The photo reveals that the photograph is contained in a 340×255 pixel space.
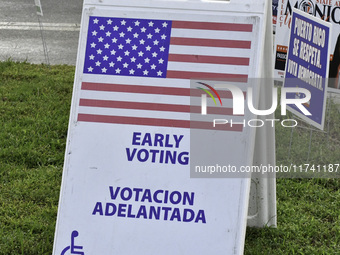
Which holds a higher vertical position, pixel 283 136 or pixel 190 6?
pixel 190 6

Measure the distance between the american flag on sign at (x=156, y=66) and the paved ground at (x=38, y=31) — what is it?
5.62 metres

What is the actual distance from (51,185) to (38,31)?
6173mm

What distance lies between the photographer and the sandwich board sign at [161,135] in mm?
4035

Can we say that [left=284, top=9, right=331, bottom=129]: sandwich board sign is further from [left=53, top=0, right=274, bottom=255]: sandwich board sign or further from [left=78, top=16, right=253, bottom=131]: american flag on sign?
[left=78, top=16, right=253, bottom=131]: american flag on sign

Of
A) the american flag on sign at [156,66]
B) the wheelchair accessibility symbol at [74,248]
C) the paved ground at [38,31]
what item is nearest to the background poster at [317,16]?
the american flag on sign at [156,66]

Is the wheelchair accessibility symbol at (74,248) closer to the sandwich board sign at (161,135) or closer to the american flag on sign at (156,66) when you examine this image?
the sandwich board sign at (161,135)

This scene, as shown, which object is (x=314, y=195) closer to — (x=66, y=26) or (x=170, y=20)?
(x=170, y=20)

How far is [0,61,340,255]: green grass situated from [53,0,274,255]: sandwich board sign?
97 centimetres

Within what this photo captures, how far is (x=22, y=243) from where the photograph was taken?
493 cm

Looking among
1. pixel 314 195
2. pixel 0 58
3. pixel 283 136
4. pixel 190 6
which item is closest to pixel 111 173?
pixel 190 6

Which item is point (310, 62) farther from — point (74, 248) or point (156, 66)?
point (74, 248)

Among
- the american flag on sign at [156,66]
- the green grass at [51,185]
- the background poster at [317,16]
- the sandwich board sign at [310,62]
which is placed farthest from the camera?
the background poster at [317,16]

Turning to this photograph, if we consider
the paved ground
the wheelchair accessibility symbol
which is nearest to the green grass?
the wheelchair accessibility symbol

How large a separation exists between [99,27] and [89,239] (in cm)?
125
